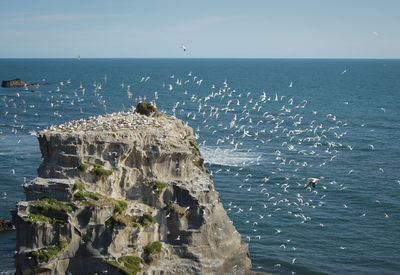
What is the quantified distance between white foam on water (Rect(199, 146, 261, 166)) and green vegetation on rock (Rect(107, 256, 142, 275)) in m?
39.3

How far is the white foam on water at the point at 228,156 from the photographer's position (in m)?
73.0

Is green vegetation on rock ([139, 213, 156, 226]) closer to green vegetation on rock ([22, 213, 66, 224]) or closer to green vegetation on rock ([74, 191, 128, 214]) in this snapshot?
green vegetation on rock ([74, 191, 128, 214])

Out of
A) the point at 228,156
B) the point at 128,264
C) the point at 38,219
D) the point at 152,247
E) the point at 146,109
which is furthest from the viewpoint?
the point at 228,156

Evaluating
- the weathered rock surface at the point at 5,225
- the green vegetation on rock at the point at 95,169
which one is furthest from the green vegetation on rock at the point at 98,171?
the weathered rock surface at the point at 5,225

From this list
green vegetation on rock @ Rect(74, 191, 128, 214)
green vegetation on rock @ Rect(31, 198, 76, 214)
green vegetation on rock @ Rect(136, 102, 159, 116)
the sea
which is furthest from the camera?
the sea

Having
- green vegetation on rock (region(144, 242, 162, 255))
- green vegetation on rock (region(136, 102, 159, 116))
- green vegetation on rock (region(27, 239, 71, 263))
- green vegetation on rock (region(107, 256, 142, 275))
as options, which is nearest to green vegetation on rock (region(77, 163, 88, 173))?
green vegetation on rock (region(27, 239, 71, 263))

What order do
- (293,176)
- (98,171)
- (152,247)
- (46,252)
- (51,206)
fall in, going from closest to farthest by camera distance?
1. (46,252)
2. (51,206)
3. (98,171)
4. (152,247)
5. (293,176)

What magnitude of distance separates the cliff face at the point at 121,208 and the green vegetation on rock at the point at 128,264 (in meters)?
0.06

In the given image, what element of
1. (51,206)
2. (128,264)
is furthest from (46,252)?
(128,264)

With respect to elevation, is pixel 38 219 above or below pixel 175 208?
above

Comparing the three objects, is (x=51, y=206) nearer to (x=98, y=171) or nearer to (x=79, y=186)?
(x=79, y=186)

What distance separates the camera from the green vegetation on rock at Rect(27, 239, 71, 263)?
3103cm

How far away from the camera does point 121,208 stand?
33156mm

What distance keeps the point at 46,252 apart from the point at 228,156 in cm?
4782
